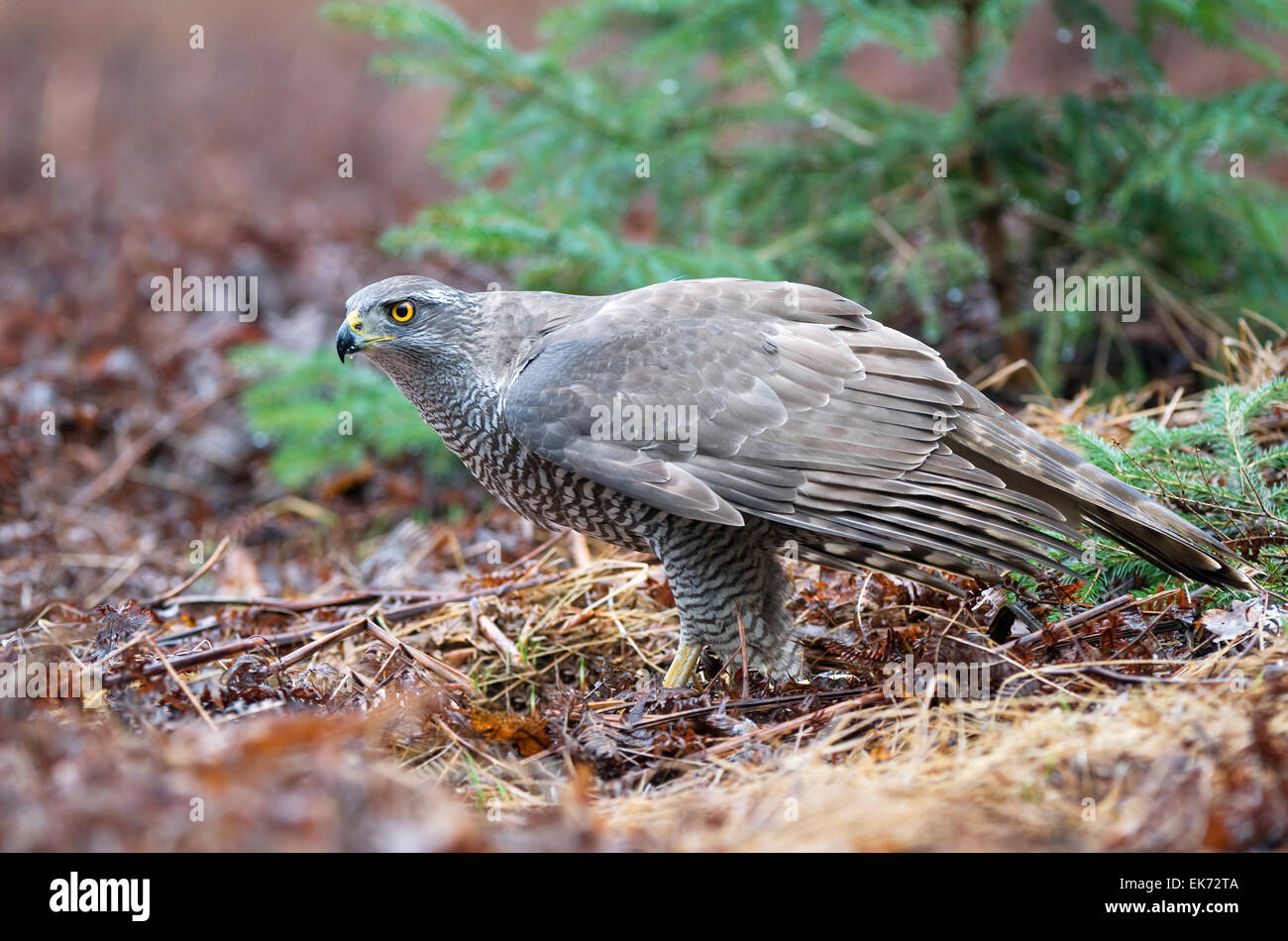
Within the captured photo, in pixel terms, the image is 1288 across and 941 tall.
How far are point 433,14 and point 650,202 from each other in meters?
4.92

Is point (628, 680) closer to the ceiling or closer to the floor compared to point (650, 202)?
closer to the floor

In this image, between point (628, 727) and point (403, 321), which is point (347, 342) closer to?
point (403, 321)

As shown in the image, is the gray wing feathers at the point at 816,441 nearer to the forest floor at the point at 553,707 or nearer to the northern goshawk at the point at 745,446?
the northern goshawk at the point at 745,446

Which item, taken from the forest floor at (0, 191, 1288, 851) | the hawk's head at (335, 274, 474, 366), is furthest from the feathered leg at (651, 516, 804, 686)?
the hawk's head at (335, 274, 474, 366)

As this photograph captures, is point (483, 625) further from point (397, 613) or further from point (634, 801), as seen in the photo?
point (634, 801)

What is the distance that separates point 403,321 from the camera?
12.9 feet

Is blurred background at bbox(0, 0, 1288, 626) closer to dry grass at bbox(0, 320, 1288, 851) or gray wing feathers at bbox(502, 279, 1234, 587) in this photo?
dry grass at bbox(0, 320, 1288, 851)

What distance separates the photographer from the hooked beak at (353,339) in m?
3.88

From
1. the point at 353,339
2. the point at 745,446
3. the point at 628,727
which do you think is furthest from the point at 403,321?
the point at 628,727

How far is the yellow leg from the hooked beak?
1.43 metres

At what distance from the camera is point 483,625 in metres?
4.19

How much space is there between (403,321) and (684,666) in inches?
58.3

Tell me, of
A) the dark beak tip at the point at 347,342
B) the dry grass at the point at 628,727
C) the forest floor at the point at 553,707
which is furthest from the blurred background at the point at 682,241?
the dark beak tip at the point at 347,342
